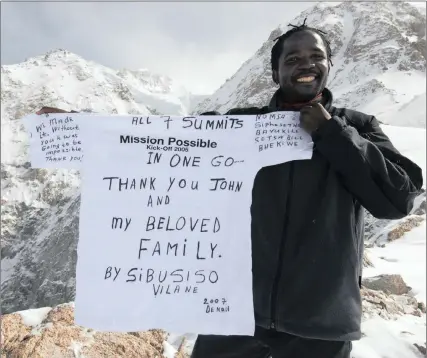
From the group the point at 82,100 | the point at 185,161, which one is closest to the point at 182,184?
the point at 185,161

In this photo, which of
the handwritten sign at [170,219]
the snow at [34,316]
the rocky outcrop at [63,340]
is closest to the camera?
the handwritten sign at [170,219]

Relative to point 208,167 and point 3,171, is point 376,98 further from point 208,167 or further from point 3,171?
point 3,171

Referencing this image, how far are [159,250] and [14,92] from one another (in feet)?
657

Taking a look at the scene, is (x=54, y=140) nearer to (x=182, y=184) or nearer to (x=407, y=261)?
(x=182, y=184)

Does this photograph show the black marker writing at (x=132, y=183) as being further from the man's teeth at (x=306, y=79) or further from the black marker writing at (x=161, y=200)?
the man's teeth at (x=306, y=79)

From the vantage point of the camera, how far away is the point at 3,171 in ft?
489

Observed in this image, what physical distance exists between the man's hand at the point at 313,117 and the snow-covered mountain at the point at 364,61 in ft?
274

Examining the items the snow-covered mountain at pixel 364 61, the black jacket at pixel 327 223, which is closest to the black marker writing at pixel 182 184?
the black jacket at pixel 327 223

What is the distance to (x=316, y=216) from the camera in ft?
7.14

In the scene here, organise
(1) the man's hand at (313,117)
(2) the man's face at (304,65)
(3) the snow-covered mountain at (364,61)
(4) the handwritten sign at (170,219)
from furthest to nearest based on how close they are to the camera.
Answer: (3) the snow-covered mountain at (364,61), (4) the handwritten sign at (170,219), (2) the man's face at (304,65), (1) the man's hand at (313,117)

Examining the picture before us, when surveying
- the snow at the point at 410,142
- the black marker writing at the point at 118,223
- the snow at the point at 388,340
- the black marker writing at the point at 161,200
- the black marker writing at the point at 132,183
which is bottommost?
the snow at the point at 388,340

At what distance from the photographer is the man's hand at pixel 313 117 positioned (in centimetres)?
215

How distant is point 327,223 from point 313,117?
0.48 meters

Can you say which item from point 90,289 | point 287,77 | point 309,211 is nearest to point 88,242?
point 90,289
